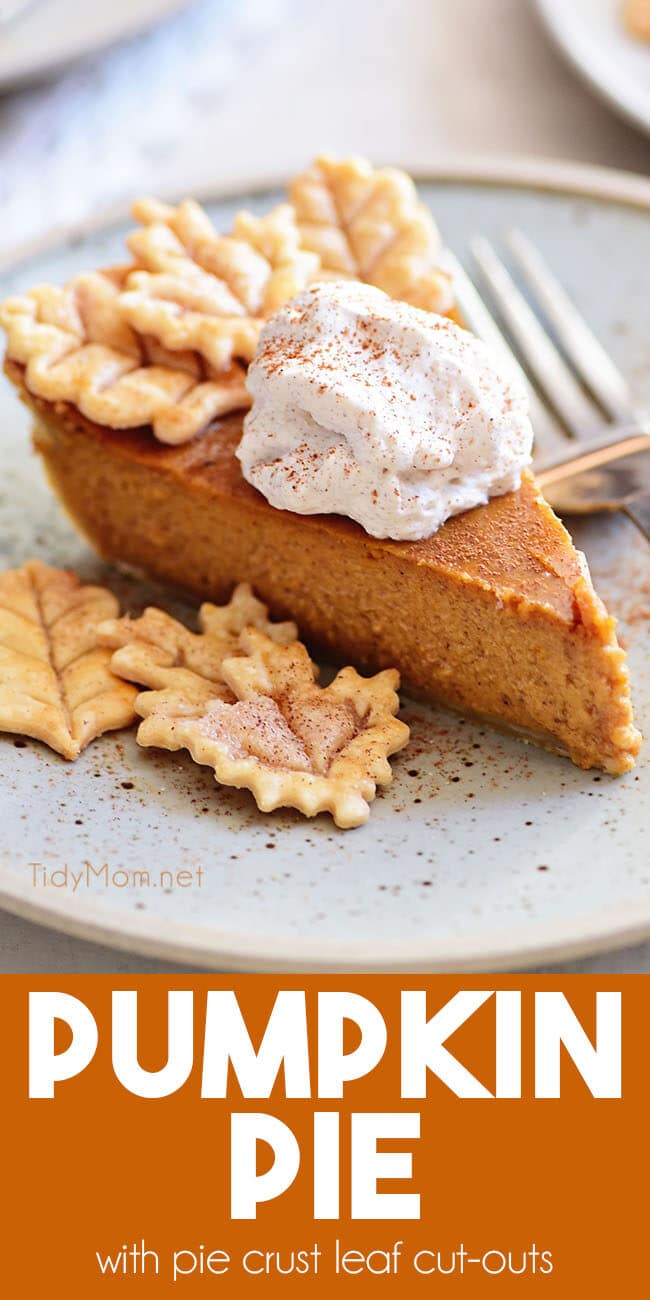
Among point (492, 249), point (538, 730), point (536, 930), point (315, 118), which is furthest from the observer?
point (315, 118)

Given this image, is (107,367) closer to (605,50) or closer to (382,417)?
(382,417)

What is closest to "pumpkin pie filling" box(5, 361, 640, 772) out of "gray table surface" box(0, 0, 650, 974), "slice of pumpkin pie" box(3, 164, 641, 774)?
"slice of pumpkin pie" box(3, 164, 641, 774)

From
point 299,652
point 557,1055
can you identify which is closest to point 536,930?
point 557,1055

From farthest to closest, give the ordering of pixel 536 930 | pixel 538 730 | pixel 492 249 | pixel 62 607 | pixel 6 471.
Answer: pixel 492 249
pixel 6 471
pixel 62 607
pixel 538 730
pixel 536 930

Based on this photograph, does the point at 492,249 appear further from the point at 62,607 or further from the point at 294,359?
the point at 62,607

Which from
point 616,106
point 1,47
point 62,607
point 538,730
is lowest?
point 538,730
